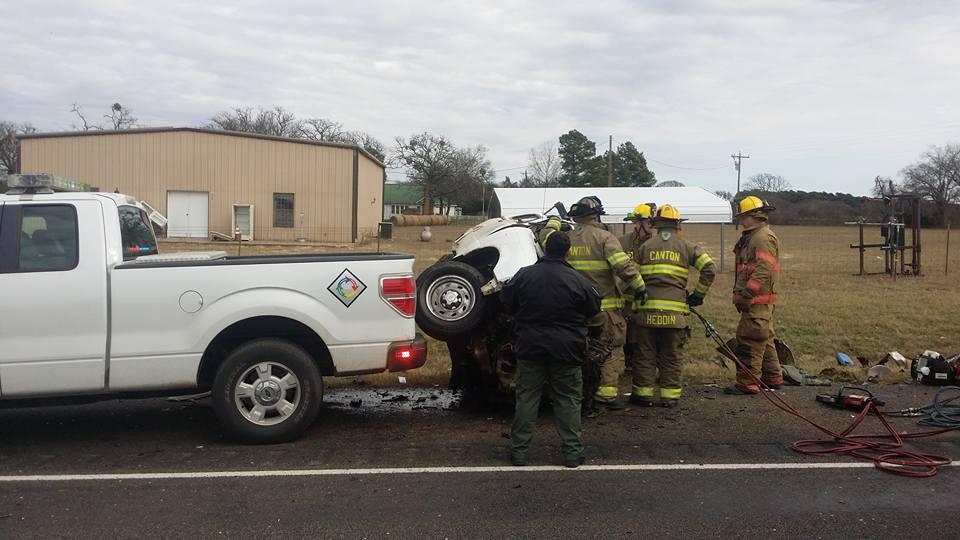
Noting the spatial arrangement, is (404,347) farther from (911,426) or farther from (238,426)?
(911,426)

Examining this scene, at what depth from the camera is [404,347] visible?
571cm

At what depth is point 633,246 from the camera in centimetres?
864

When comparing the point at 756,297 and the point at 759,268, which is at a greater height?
the point at 759,268

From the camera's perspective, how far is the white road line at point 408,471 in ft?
16.1

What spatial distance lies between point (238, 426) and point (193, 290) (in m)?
1.06

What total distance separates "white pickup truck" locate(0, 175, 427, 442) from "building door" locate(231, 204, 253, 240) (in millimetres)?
27657

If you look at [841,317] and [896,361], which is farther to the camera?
[841,317]

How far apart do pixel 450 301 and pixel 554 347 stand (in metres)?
1.67

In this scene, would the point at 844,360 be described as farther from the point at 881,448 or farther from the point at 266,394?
the point at 266,394

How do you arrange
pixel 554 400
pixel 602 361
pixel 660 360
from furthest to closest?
pixel 660 360 → pixel 602 361 → pixel 554 400

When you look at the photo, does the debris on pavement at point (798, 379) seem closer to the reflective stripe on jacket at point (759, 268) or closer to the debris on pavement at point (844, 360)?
the reflective stripe on jacket at point (759, 268)

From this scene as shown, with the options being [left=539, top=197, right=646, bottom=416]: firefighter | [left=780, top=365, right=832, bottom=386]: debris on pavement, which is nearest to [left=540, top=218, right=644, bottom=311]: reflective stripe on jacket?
[left=539, top=197, right=646, bottom=416]: firefighter

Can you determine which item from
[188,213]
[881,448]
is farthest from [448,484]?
[188,213]

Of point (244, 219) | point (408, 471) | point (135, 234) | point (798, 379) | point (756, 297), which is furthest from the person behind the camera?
point (244, 219)
